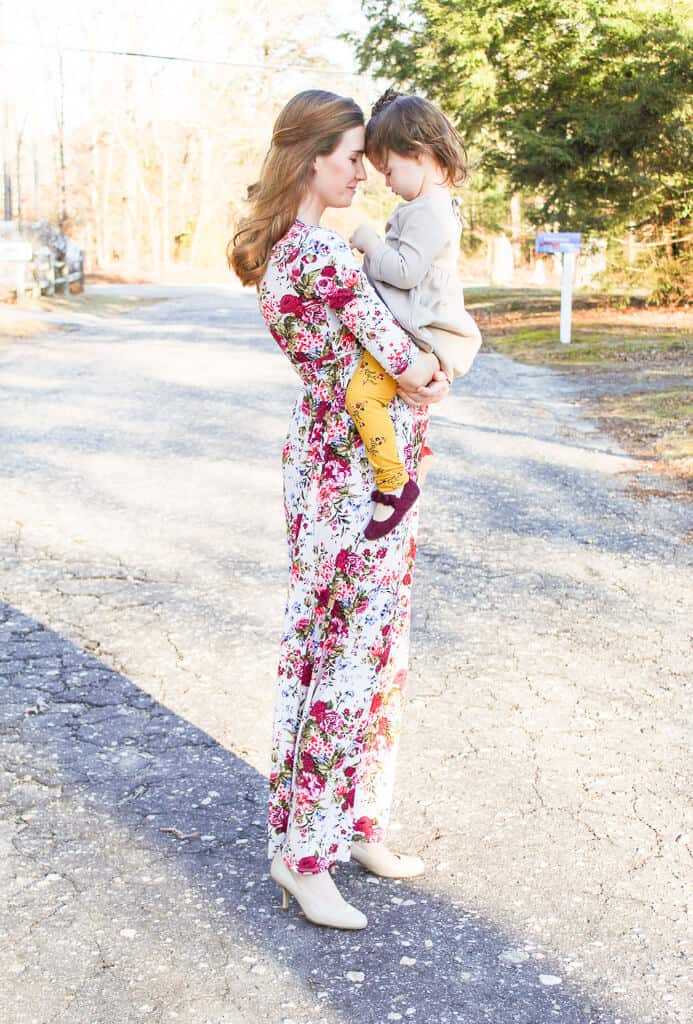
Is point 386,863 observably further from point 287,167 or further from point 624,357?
point 624,357

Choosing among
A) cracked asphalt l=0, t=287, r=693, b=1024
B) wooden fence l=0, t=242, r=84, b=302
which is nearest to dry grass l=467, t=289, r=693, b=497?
cracked asphalt l=0, t=287, r=693, b=1024

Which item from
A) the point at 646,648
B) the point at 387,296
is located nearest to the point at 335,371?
the point at 387,296

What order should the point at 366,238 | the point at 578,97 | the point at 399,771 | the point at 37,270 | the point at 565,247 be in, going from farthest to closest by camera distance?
1. the point at 37,270
2. the point at 578,97
3. the point at 565,247
4. the point at 399,771
5. the point at 366,238

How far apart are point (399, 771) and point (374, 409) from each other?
144 centimetres

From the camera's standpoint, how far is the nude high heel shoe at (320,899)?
2783 millimetres

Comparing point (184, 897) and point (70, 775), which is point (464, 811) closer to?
point (184, 897)

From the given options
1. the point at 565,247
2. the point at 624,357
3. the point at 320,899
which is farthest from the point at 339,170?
the point at 565,247

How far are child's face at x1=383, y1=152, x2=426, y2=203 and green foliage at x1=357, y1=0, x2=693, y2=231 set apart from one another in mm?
18225

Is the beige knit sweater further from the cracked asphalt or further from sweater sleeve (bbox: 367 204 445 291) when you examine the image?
the cracked asphalt

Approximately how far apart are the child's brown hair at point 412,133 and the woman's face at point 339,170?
0.04 meters

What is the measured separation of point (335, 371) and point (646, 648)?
2.53 meters

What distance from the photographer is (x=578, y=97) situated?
903 inches

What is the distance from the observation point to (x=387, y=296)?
2.67 meters

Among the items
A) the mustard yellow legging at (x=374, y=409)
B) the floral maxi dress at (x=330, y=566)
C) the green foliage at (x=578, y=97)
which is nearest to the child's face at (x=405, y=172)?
the floral maxi dress at (x=330, y=566)
